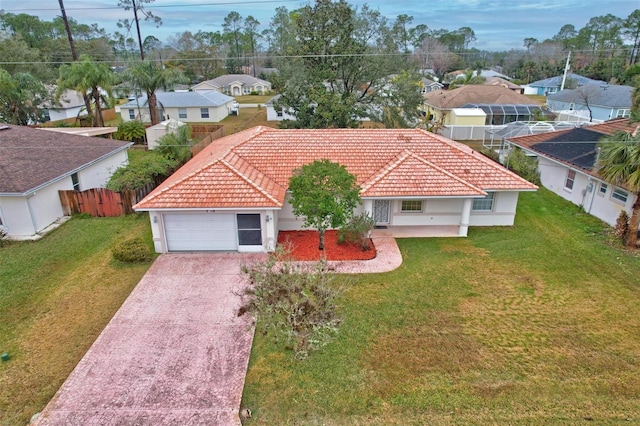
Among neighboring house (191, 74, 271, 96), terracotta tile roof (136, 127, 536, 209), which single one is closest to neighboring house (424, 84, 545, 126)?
terracotta tile roof (136, 127, 536, 209)

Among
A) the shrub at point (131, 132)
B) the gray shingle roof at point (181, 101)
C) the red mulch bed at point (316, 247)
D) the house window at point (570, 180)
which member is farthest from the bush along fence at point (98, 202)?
the gray shingle roof at point (181, 101)

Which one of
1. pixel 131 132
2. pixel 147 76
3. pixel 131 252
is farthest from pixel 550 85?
pixel 131 252

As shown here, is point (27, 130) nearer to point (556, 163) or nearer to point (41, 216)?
point (41, 216)

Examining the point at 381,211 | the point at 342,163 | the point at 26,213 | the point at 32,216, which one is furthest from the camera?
the point at 342,163

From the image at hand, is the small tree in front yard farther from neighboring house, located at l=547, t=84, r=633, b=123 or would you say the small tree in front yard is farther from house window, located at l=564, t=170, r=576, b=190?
neighboring house, located at l=547, t=84, r=633, b=123

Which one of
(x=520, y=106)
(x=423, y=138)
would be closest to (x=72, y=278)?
(x=423, y=138)

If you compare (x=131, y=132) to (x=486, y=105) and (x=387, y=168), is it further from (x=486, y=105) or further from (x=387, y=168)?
(x=486, y=105)
